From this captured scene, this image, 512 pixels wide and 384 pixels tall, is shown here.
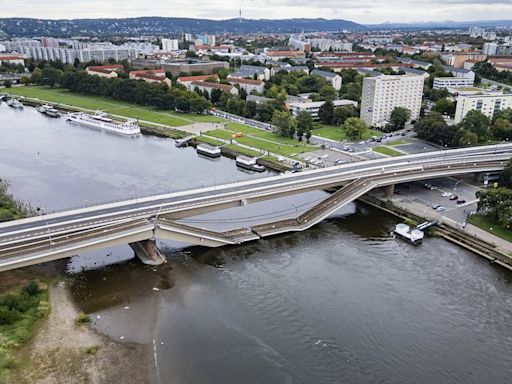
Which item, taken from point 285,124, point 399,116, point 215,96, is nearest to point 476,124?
point 399,116

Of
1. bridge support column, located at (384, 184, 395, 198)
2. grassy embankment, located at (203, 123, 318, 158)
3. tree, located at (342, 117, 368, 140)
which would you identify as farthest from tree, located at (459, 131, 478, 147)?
bridge support column, located at (384, 184, 395, 198)

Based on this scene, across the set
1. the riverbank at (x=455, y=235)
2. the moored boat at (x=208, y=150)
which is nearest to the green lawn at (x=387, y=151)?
the riverbank at (x=455, y=235)

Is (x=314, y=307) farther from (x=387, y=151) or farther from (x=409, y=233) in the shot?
(x=387, y=151)

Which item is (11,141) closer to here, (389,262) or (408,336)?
(389,262)

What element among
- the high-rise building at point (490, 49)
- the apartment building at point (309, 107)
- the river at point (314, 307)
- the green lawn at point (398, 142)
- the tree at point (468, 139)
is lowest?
the river at point (314, 307)

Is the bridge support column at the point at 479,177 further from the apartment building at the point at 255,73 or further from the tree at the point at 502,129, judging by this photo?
the apartment building at the point at 255,73

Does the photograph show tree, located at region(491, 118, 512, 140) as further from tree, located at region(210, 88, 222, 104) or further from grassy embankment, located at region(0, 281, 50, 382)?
grassy embankment, located at region(0, 281, 50, 382)
